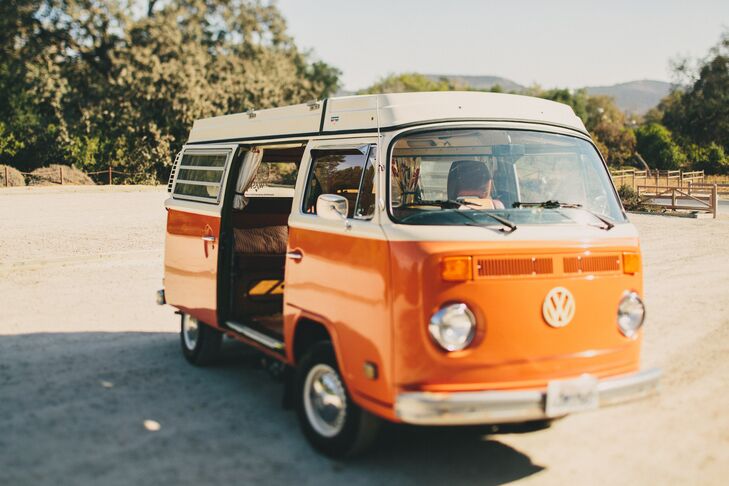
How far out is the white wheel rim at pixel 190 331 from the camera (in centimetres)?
779

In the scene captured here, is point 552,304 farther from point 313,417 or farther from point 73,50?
point 73,50

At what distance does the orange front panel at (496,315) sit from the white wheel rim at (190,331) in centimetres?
364

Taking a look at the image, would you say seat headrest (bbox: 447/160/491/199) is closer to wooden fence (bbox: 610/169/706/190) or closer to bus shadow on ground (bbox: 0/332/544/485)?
bus shadow on ground (bbox: 0/332/544/485)

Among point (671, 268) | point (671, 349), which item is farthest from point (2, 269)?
point (671, 268)

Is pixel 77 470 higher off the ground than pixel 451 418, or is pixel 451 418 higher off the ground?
pixel 451 418

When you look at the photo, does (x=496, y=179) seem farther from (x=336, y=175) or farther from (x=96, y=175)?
(x=96, y=175)

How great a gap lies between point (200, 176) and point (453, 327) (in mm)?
3968

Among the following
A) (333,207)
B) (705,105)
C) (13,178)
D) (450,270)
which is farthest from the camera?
(705,105)

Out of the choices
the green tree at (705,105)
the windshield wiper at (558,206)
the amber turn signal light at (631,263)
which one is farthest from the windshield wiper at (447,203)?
the green tree at (705,105)

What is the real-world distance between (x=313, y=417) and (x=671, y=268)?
11176 mm

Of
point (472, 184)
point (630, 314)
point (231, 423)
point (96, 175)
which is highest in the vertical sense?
point (96, 175)

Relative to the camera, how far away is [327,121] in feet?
18.8

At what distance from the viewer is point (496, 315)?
15.2ft

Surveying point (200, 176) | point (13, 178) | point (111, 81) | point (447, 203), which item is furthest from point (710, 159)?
point (447, 203)
